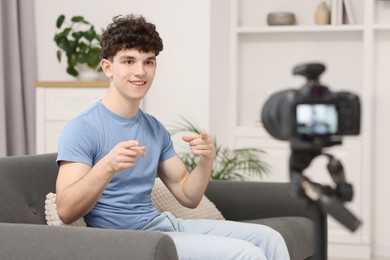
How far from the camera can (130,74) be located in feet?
7.85

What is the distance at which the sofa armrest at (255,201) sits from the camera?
3268mm

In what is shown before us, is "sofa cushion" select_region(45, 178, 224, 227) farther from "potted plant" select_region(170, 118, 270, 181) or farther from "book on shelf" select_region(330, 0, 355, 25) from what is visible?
"book on shelf" select_region(330, 0, 355, 25)

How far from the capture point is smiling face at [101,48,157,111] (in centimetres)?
239

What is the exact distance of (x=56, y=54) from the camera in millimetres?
4988

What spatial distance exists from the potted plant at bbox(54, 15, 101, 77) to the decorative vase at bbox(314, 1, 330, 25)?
4.25 ft

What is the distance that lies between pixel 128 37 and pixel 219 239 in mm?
652

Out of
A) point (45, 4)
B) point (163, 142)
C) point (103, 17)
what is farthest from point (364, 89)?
point (163, 142)

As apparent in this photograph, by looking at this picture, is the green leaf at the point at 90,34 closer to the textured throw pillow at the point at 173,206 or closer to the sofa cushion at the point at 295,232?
the textured throw pillow at the point at 173,206

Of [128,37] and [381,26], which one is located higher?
[381,26]

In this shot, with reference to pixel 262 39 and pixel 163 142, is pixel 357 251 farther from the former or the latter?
pixel 163 142

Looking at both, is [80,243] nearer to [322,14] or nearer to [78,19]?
[78,19]

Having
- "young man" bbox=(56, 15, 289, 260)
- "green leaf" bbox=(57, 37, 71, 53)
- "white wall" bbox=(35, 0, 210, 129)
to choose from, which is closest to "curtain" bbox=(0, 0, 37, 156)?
"green leaf" bbox=(57, 37, 71, 53)

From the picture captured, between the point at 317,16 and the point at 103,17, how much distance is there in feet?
4.22

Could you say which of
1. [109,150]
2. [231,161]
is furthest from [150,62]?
[231,161]
